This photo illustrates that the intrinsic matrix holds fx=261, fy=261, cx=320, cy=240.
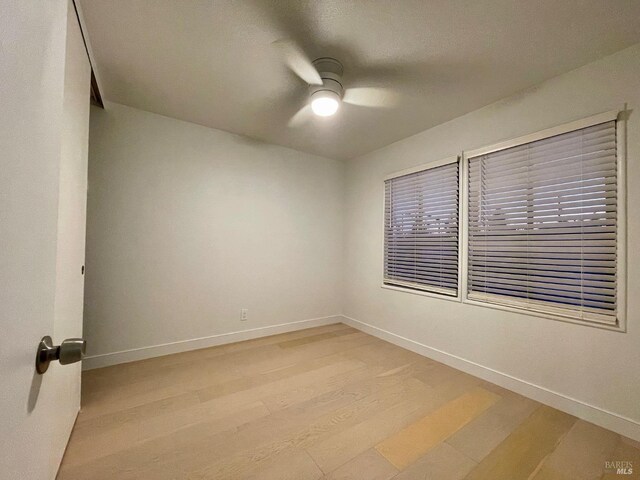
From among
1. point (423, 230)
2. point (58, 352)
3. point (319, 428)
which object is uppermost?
point (423, 230)

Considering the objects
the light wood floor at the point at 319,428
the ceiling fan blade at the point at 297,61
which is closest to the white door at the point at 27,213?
the light wood floor at the point at 319,428

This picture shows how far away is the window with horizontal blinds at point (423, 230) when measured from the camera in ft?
8.41

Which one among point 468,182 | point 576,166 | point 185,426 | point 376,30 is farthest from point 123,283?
point 576,166

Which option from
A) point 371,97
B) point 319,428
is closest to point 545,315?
point 319,428

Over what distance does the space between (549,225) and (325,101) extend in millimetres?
1889

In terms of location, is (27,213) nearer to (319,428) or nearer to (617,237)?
(319,428)

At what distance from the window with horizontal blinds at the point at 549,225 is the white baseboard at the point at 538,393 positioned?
0.58 metres

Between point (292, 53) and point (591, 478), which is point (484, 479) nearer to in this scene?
point (591, 478)

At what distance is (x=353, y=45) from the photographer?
1.65m

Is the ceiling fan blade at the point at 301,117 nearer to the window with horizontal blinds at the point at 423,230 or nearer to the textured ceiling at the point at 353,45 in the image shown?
the textured ceiling at the point at 353,45

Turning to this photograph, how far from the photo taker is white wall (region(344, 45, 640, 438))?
1.60 metres

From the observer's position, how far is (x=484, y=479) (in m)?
1.30

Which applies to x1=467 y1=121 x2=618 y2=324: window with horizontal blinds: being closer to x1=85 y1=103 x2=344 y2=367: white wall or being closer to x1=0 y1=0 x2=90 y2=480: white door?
x1=85 y1=103 x2=344 y2=367: white wall

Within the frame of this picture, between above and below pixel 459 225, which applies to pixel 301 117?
above
